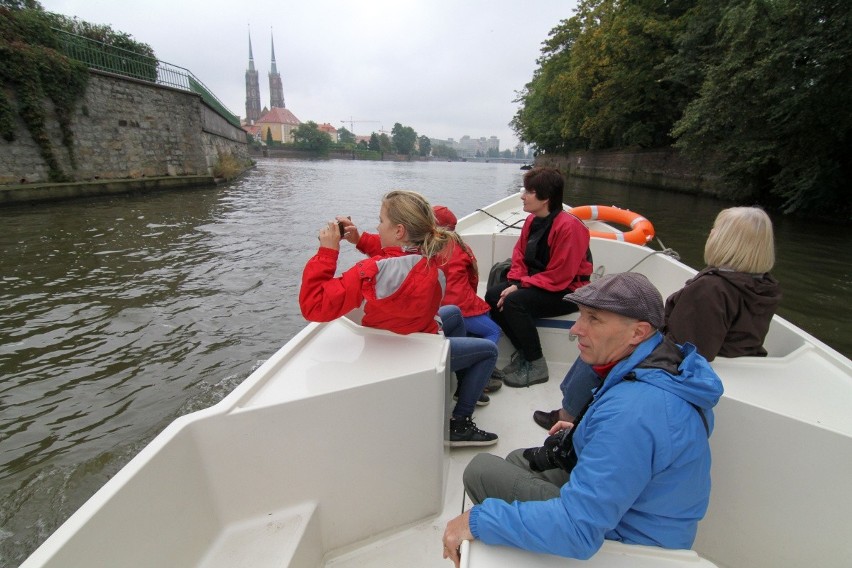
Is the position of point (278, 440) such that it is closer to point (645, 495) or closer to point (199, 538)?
point (199, 538)

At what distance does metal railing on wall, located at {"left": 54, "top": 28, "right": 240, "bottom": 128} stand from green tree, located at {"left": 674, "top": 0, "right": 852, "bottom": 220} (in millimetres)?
18639

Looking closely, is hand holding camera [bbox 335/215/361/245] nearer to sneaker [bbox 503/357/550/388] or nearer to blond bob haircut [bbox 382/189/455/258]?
blond bob haircut [bbox 382/189/455/258]

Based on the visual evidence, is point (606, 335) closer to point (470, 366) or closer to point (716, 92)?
point (470, 366)

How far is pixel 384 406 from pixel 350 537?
571 mm

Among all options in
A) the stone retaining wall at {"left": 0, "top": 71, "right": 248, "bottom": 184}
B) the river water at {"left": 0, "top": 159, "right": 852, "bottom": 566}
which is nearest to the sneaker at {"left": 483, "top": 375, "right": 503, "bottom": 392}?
the river water at {"left": 0, "top": 159, "right": 852, "bottom": 566}

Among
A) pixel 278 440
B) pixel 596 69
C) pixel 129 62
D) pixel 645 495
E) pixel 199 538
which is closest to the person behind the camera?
pixel 645 495

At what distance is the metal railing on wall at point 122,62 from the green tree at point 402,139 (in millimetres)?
102508

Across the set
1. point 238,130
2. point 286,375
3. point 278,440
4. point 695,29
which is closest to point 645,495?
point 278,440

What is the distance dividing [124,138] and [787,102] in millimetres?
19480

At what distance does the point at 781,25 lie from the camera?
404 inches

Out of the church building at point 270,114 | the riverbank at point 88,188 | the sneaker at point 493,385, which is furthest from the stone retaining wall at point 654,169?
the church building at point 270,114

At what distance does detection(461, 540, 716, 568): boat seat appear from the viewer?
0.99m

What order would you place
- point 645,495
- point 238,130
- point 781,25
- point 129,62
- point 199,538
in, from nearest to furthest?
point 645,495 → point 199,538 → point 781,25 → point 129,62 → point 238,130

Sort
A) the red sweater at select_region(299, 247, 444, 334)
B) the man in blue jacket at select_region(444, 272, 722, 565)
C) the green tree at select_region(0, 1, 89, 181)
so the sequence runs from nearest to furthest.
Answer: the man in blue jacket at select_region(444, 272, 722, 565) → the red sweater at select_region(299, 247, 444, 334) → the green tree at select_region(0, 1, 89, 181)
